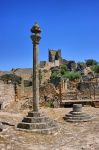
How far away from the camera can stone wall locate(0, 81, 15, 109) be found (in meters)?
23.2

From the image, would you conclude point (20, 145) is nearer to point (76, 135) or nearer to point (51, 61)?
point (76, 135)

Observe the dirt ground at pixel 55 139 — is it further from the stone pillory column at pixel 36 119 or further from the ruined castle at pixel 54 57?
the ruined castle at pixel 54 57

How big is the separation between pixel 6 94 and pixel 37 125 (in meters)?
10.9

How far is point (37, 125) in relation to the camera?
44.6ft

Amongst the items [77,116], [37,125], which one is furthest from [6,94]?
[37,125]

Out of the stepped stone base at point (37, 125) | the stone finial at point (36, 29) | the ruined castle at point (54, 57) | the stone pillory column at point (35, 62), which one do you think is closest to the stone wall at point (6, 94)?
the stone pillory column at point (35, 62)

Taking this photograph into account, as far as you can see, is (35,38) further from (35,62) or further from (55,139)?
(55,139)

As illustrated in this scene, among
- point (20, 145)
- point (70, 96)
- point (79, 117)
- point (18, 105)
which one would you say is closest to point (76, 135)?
point (20, 145)

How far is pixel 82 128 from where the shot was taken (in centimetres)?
1523

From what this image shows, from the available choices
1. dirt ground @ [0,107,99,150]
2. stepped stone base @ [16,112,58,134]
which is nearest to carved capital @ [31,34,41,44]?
stepped stone base @ [16,112,58,134]

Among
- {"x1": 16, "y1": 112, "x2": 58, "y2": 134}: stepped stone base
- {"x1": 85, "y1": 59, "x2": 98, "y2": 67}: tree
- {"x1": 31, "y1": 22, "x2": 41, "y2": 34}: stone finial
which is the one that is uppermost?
{"x1": 85, "y1": 59, "x2": 98, "y2": 67}: tree

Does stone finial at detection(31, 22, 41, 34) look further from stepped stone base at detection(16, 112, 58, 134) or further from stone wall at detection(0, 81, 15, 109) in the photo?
stone wall at detection(0, 81, 15, 109)

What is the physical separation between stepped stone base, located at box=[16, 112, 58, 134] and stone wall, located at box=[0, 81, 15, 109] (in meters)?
8.93

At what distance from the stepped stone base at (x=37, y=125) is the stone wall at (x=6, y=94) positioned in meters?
8.93
